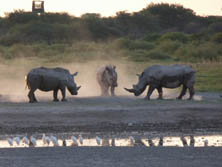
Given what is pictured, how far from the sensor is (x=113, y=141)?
16672 millimetres

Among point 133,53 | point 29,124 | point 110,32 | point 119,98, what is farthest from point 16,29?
point 29,124

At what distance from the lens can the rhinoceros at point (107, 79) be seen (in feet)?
83.7

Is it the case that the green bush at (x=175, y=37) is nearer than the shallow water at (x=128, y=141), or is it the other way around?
the shallow water at (x=128, y=141)

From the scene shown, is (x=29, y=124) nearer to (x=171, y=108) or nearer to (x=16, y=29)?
(x=171, y=108)

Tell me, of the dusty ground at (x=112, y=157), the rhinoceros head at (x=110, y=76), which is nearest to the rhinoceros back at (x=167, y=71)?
the rhinoceros head at (x=110, y=76)

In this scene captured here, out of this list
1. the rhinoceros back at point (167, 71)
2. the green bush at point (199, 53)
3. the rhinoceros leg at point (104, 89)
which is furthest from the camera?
the green bush at point (199, 53)

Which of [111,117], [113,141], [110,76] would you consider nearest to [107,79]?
[110,76]

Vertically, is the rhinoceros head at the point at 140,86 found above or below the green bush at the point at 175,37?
below

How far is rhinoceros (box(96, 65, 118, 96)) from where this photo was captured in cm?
2552

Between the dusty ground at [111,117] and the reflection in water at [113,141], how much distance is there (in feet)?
4.02

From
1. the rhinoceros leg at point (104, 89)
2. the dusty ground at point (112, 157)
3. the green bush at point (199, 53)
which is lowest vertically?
the dusty ground at point (112, 157)

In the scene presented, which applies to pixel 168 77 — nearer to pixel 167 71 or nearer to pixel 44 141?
pixel 167 71

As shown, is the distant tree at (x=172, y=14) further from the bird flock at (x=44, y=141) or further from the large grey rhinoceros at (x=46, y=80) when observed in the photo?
the bird flock at (x=44, y=141)

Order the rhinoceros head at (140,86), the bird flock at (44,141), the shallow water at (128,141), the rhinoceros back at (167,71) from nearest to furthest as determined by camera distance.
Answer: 1. the bird flock at (44,141)
2. the shallow water at (128,141)
3. the rhinoceros back at (167,71)
4. the rhinoceros head at (140,86)
